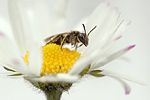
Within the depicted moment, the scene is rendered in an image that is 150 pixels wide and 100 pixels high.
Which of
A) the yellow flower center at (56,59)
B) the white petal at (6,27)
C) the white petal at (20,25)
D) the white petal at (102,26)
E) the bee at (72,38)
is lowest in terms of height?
the yellow flower center at (56,59)

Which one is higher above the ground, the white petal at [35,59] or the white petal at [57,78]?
the white petal at [35,59]

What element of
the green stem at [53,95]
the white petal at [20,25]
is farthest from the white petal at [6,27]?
the green stem at [53,95]

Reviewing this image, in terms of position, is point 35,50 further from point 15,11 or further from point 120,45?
point 120,45

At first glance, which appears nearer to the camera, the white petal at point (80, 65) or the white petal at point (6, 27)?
the white petal at point (80, 65)

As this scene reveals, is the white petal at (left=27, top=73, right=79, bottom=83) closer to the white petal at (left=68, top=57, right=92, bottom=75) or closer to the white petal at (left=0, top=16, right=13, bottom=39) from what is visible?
the white petal at (left=68, top=57, right=92, bottom=75)

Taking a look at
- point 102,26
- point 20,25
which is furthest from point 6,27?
point 102,26

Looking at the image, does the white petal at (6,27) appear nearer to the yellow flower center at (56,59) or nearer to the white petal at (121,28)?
the yellow flower center at (56,59)

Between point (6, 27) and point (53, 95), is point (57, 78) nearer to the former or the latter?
point (53, 95)
